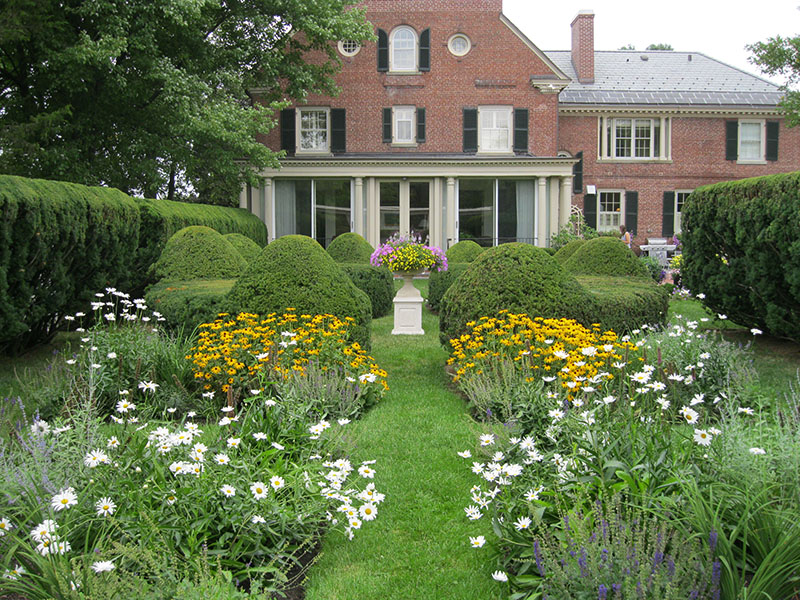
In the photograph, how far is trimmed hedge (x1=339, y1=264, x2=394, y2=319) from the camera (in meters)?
13.1

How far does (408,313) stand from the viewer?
461 inches

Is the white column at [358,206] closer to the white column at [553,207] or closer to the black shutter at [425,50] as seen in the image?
the black shutter at [425,50]

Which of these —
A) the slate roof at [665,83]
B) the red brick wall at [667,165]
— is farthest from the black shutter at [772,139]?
the slate roof at [665,83]

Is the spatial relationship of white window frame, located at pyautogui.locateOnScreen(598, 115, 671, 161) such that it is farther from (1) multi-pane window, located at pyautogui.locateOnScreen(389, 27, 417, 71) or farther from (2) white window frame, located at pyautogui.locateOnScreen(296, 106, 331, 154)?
(2) white window frame, located at pyautogui.locateOnScreen(296, 106, 331, 154)

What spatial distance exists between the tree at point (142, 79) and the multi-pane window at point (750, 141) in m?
16.9

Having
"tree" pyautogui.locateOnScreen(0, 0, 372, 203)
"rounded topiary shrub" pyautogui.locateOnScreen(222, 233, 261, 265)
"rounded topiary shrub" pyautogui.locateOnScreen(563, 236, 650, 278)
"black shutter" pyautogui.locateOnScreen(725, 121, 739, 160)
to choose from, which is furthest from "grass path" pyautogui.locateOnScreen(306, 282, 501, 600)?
"black shutter" pyautogui.locateOnScreen(725, 121, 739, 160)

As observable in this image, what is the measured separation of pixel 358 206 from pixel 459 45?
767cm

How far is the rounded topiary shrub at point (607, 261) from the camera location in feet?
35.9

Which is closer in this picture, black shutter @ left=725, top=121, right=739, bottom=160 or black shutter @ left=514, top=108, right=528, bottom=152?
black shutter @ left=514, top=108, right=528, bottom=152

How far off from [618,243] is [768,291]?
2.85 meters

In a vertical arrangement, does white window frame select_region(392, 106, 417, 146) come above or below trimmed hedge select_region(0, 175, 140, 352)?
above

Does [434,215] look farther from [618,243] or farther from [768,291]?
[768,291]

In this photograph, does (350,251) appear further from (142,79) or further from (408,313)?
(142,79)

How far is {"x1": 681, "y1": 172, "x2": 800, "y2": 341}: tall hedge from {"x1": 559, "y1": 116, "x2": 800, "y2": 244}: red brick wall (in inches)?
764
